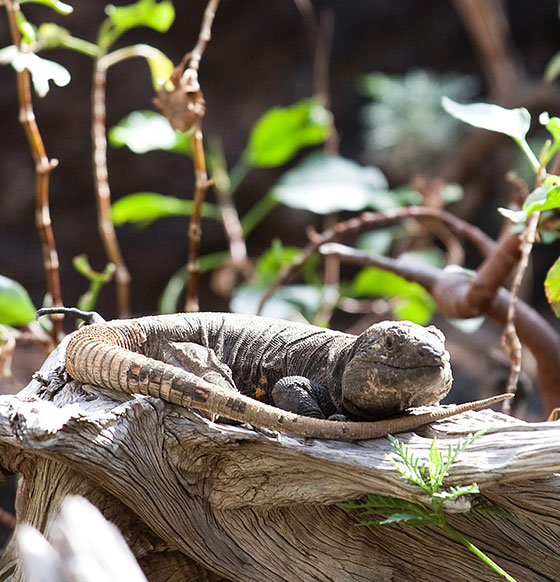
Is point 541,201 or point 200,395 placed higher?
point 541,201

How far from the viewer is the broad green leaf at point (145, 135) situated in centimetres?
289

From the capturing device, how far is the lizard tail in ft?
4.95

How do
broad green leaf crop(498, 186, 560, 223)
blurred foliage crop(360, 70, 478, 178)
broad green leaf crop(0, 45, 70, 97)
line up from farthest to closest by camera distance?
1. blurred foliage crop(360, 70, 478, 178)
2. broad green leaf crop(0, 45, 70, 97)
3. broad green leaf crop(498, 186, 560, 223)

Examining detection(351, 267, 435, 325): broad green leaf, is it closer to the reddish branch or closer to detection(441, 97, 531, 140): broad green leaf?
the reddish branch

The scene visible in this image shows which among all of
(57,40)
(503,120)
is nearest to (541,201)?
(503,120)

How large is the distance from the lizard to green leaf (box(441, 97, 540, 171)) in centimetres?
60

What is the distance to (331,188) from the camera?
3027 mm

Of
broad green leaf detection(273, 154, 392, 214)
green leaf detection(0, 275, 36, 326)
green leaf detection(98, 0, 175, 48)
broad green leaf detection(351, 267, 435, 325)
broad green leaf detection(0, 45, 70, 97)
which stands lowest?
broad green leaf detection(351, 267, 435, 325)

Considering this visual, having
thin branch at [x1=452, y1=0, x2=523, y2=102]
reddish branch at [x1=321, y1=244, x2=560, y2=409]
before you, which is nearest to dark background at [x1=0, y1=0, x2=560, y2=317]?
thin branch at [x1=452, y1=0, x2=523, y2=102]

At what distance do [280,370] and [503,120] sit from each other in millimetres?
890

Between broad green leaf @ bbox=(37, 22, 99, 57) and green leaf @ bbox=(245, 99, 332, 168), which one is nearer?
broad green leaf @ bbox=(37, 22, 99, 57)

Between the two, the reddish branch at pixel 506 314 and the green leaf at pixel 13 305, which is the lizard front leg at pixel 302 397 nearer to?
the reddish branch at pixel 506 314

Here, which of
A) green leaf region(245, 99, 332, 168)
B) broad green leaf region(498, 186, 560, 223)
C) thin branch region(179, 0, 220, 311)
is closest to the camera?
broad green leaf region(498, 186, 560, 223)

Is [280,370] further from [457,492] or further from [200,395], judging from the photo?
[457,492]
